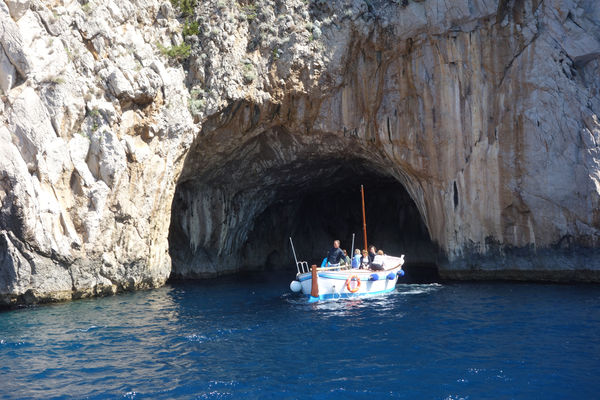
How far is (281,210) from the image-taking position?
4075 centimetres

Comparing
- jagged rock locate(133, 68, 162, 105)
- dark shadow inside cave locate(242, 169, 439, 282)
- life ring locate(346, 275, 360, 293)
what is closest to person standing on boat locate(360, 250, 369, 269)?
life ring locate(346, 275, 360, 293)

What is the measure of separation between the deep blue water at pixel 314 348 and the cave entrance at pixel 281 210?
10.8m

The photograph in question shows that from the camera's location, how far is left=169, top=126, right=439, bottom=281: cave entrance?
2952 centimetres

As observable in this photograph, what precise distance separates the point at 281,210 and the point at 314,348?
2841cm

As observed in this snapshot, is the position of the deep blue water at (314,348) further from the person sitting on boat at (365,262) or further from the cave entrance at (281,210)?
the cave entrance at (281,210)

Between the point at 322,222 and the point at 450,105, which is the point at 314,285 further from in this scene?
the point at 322,222

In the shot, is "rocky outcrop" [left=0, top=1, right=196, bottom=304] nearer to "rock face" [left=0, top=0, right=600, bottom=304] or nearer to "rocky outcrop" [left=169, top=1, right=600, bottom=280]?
"rock face" [left=0, top=0, right=600, bottom=304]

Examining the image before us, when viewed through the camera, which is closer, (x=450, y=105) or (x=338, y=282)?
(x=338, y=282)

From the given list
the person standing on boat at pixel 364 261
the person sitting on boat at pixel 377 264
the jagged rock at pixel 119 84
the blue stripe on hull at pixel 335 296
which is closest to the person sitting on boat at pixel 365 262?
the person standing on boat at pixel 364 261

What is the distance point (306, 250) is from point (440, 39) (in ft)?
80.4

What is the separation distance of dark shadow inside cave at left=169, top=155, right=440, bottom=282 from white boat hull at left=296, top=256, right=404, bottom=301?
11.4 metres

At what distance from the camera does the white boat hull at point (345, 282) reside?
781 inches

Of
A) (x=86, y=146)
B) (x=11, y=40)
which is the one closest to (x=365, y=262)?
(x=86, y=146)

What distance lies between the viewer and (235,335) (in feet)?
46.7
